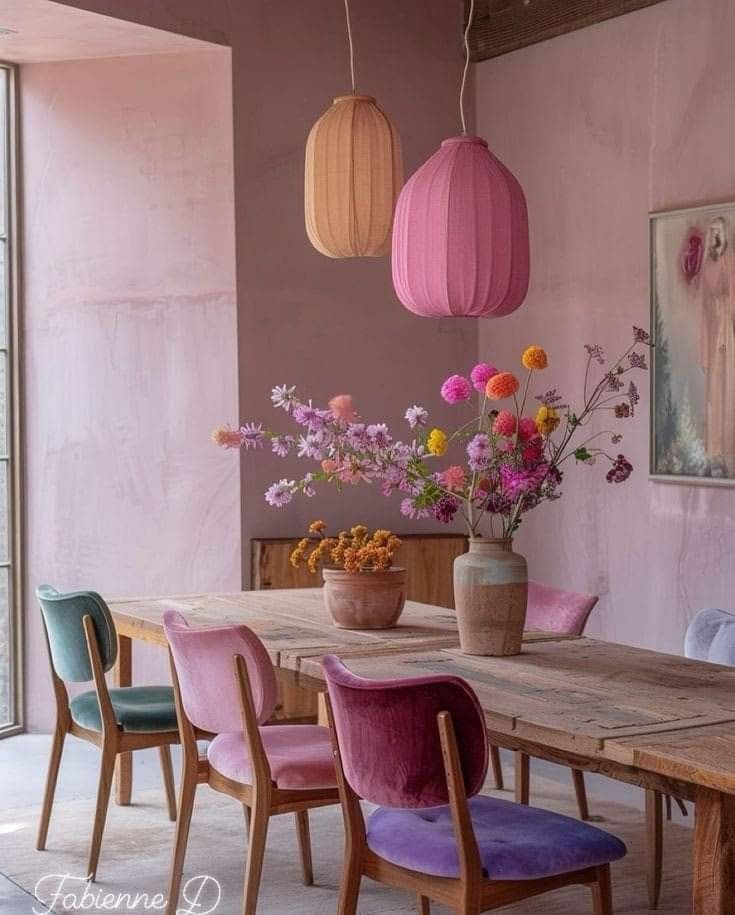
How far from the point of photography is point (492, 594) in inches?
128

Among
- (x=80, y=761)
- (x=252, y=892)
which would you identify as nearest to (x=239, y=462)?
(x=80, y=761)

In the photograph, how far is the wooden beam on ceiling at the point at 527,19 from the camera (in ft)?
17.4

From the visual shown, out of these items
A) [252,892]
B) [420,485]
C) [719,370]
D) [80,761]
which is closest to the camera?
[252,892]

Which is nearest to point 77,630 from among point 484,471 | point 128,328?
point 484,471

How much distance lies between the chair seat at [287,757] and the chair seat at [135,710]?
0.43 m

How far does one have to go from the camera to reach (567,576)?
5605 mm

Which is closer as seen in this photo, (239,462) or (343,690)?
(343,690)

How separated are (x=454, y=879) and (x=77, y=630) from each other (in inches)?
67.7

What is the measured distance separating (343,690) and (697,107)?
3.15 m

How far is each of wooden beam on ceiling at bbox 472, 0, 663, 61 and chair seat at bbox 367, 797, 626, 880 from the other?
3.45 m

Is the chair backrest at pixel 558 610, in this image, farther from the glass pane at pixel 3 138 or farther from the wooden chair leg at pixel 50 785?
the glass pane at pixel 3 138

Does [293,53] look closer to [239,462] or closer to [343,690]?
[239,462]

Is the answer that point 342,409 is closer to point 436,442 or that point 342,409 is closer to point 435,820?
point 436,442

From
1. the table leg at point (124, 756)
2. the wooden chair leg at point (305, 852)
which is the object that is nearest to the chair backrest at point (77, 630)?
the table leg at point (124, 756)
